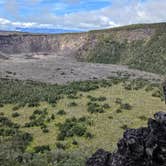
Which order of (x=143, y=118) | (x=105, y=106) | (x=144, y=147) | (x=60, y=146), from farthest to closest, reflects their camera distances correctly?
(x=105, y=106), (x=143, y=118), (x=60, y=146), (x=144, y=147)

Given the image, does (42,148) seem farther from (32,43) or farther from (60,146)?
(32,43)

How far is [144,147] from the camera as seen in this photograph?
1106cm

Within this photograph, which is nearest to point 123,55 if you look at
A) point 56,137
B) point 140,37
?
point 140,37

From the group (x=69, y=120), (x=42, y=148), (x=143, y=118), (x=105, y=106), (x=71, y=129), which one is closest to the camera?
(x=42, y=148)

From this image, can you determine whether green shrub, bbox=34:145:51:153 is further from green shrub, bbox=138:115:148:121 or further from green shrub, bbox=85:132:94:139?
green shrub, bbox=138:115:148:121

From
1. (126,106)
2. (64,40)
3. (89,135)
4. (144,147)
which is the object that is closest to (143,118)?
(126,106)

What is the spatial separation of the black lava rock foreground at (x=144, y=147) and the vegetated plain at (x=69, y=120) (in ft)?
18.7

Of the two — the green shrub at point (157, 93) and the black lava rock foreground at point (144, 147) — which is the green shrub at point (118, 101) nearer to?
the green shrub at point (157, 93)

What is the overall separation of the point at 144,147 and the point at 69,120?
22.0 metres

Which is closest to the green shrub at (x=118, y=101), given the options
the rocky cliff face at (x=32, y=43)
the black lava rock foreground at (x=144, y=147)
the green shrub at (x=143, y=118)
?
the green shrub at (x=143, y=118)

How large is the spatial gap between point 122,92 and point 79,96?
5.24 meters

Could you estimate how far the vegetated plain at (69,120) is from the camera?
23927 mm

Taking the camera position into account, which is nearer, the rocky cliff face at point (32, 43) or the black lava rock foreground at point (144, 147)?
the black lava rock foreground at point (144, 147)

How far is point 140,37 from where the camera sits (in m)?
128
